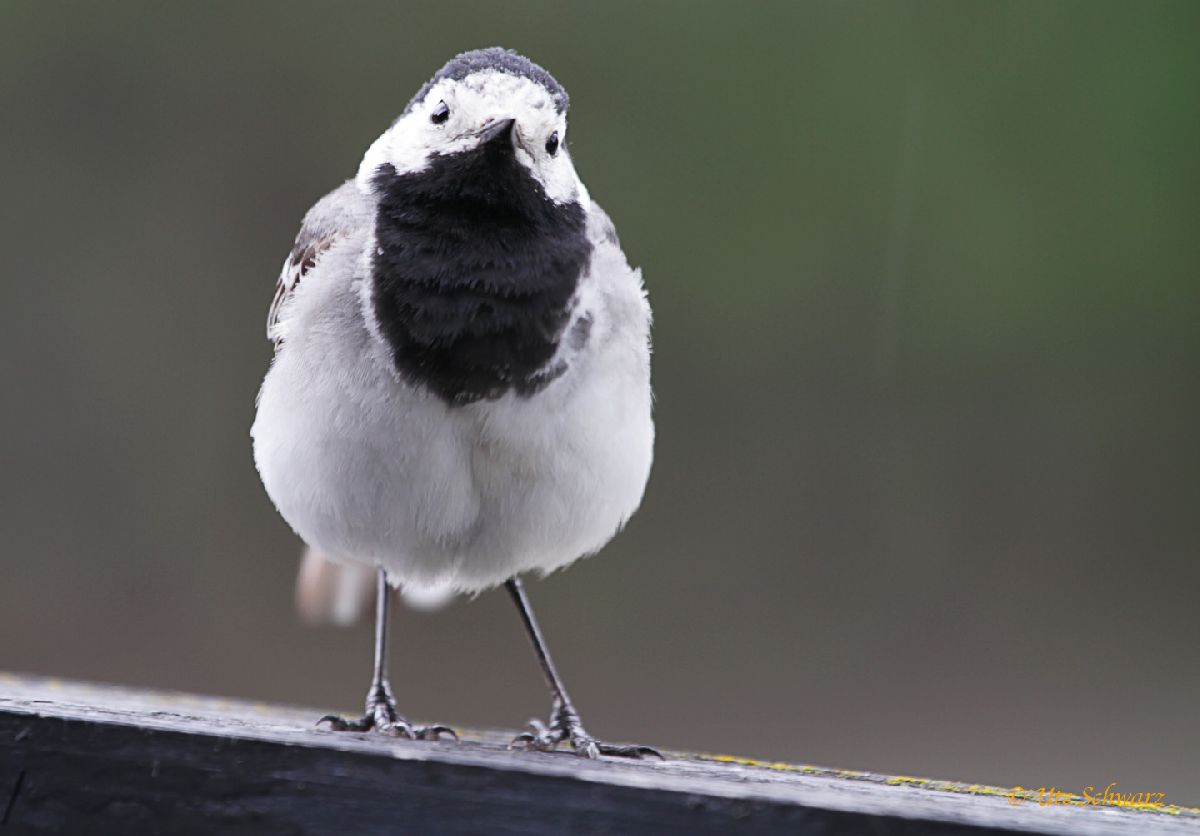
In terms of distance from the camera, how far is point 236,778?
A: 233cm

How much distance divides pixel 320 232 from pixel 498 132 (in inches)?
24.1

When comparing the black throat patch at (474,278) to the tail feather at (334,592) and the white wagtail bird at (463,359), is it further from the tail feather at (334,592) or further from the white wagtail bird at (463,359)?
the tail feather at (334,592)

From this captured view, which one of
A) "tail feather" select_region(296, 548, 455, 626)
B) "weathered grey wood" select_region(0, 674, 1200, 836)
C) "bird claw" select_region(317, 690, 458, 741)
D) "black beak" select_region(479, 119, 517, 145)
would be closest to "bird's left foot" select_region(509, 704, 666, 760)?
"bird claw" select_region(317, 690, 458, 741)

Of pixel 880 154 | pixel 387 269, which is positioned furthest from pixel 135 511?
pixel 387 269

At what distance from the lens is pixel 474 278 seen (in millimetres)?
3178

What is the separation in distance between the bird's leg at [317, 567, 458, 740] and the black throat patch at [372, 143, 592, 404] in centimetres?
67

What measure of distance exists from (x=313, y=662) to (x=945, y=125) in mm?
3760

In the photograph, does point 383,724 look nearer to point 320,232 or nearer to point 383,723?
point 383,723

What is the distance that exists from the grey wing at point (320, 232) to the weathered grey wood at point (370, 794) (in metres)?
1.30

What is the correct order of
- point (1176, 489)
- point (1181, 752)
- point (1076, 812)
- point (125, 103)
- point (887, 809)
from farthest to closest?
point (125, 103) → point (1176, 489) → point (1181, 752) → point (1076, 812) → point (887, 809)

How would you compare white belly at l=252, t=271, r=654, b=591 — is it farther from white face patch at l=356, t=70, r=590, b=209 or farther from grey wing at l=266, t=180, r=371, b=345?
white face patch at l=356, t=70, r=590, b=209

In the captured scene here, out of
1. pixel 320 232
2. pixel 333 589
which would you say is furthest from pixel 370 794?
pixel 333 589

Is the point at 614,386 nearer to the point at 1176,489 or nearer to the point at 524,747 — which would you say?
the point at 524,747

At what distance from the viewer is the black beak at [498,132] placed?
125 inches
